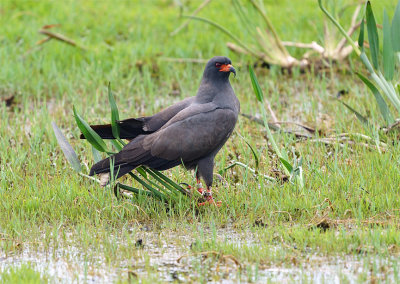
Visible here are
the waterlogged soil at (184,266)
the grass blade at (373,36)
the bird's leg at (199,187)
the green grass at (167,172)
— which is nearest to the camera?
the waterlogged soil at (184,266)

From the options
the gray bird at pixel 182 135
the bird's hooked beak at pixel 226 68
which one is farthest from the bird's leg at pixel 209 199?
the bird's hooked beak at pixel 226 68

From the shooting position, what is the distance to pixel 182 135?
5102 millimetres

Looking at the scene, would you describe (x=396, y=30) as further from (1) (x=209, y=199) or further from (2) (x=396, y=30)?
(1) (x=209, y=199)

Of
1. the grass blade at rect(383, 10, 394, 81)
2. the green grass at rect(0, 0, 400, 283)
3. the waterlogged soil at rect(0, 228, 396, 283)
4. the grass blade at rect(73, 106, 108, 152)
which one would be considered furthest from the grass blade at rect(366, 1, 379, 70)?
the grass blade at rect(73, 106, 108, 152)

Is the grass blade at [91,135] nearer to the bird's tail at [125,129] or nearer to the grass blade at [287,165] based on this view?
the bird's tail at [125,129]

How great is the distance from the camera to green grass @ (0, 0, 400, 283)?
421cm

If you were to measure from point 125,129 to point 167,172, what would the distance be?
0.89m

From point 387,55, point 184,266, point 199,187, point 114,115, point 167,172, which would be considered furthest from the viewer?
point 167,172

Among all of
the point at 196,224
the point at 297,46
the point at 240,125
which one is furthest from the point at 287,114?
the point at 196,224

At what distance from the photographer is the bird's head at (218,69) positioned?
5.45m

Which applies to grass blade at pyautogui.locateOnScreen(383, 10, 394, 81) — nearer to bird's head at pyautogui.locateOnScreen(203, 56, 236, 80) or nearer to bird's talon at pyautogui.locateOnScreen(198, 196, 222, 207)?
bird's head at pyautogui.locateOnScreen(203, 56, 236, 80)

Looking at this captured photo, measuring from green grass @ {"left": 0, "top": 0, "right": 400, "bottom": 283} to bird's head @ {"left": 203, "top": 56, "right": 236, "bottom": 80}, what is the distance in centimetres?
80

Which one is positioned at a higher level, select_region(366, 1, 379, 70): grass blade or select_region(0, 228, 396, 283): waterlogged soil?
select_region(366, 1, 379, 70): grass blade

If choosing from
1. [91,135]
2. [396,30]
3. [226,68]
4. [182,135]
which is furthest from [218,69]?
[396,30]
